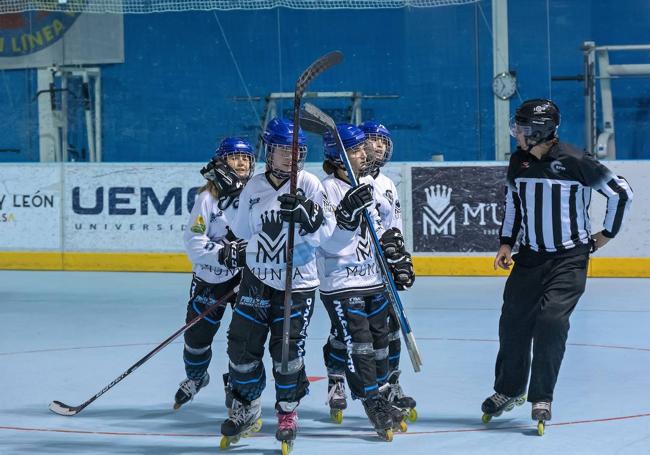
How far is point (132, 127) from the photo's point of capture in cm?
1381

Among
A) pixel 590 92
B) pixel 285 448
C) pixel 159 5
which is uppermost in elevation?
pixel 159 5

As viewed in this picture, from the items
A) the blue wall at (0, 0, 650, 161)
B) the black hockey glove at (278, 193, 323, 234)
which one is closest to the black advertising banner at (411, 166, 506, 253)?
the blue wall at (0, 0, 650, 161)

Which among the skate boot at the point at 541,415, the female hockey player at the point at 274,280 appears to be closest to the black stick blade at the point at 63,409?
the female hockey player at the point at 274,280

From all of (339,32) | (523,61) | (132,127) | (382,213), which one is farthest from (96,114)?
(382,213)

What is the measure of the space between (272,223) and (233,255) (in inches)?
18.1

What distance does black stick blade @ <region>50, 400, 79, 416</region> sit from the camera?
547cm

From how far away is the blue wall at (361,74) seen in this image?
12.8 metres

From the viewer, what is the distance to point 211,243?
549 centimetres

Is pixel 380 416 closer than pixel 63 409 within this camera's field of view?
Yes

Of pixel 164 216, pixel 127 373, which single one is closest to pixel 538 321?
pixel 127 373

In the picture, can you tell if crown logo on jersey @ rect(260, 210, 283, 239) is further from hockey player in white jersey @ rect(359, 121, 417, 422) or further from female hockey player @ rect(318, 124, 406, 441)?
hockey player in white jersey @ rect(359, 121, 417, 422)

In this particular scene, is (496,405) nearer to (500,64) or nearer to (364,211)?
(364,211)

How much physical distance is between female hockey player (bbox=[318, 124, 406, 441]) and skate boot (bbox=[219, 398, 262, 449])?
45 centimetres

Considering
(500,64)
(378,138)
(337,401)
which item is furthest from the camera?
(500,64)
